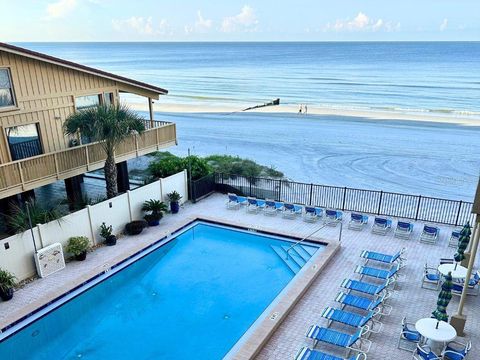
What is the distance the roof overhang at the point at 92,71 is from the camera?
48.2 feet

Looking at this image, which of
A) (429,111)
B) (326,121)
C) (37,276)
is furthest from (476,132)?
(37,276)

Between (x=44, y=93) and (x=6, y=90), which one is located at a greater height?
(x=6, y=90)

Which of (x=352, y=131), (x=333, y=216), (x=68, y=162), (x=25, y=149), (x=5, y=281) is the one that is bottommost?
(x=352, y=131)

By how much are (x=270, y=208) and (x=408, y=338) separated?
10295 millimetres

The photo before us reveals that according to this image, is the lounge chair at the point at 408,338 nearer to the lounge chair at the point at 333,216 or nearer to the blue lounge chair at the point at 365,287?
the blue lounge chair at the point at 365,287

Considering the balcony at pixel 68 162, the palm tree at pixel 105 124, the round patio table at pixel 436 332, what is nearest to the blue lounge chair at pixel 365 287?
the round patio table at pixel 436 332

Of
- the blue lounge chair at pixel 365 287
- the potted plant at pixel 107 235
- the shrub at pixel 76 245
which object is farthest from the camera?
the potted plant at pixel 107 235

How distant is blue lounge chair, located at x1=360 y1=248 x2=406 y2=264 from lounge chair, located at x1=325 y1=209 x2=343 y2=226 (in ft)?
10.6

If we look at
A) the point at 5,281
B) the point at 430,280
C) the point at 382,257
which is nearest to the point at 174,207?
the point at 5,281

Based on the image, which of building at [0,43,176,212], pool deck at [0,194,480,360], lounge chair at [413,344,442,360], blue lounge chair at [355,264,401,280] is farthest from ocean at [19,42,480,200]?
lounge chair at [413,344,442,360]

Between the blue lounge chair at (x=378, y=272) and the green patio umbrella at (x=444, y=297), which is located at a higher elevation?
the green patio umbrella at (x=444, y=297)

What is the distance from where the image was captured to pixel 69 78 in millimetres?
17438

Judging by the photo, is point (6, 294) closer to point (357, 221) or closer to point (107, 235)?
point (107, 235)

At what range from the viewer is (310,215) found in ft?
61.4
